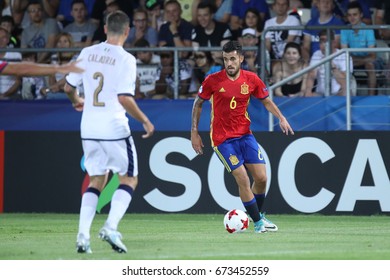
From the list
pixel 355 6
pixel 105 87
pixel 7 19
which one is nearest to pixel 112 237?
pixel 105 87

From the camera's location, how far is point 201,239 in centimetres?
1242

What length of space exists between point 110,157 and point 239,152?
3.56 m

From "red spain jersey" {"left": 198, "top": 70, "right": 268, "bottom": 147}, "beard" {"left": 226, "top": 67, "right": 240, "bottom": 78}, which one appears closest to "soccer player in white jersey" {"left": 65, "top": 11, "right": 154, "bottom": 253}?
"beard" {"left": 226, "top": 67, "right": 240, "bottom": 78}

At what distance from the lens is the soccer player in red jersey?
45.1 feet

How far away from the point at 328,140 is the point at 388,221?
2161 millimetres

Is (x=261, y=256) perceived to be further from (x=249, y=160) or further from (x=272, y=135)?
(x=272, y=135)

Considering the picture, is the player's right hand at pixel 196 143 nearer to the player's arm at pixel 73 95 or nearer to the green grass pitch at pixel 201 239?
the green grass pitch at pixel 201 239

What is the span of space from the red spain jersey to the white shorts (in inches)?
134

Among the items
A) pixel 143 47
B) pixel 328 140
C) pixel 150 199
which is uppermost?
pixel 143 47

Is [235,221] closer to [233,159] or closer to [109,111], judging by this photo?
[233,159]

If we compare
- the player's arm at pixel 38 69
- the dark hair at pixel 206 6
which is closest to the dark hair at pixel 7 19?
the dark hair at pixel 206 6

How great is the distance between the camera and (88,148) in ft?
35.0

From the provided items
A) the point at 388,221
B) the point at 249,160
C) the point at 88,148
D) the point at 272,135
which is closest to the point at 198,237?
the point at 249,160

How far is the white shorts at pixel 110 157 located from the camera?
417 inches
